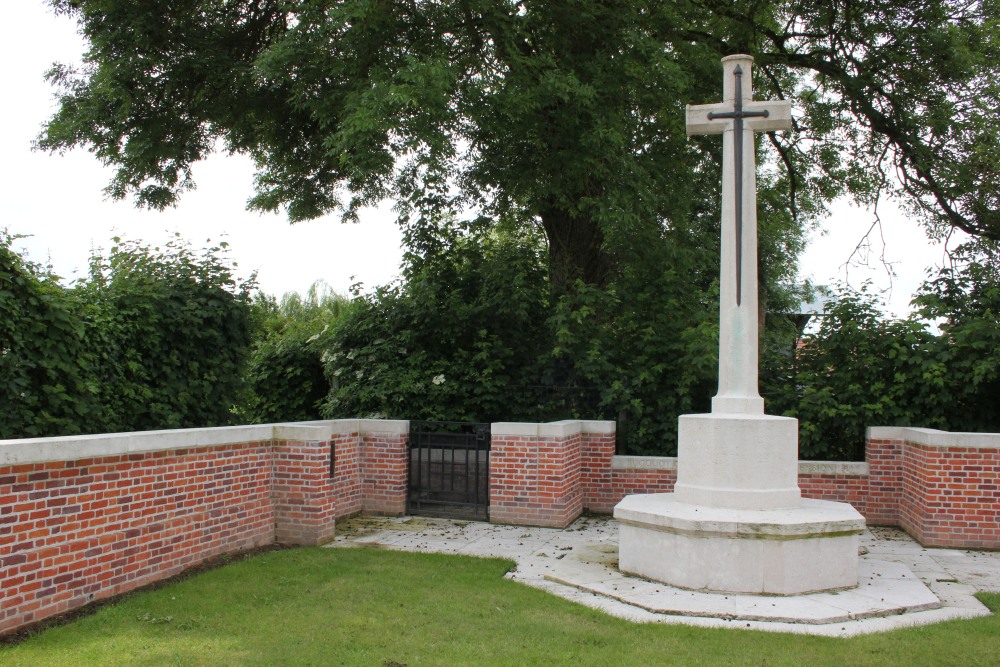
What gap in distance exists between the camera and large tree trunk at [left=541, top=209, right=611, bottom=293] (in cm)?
1334

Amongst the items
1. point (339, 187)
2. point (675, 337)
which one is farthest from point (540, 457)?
point (339, 187)

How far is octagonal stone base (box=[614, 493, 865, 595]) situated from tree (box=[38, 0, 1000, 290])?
480cm

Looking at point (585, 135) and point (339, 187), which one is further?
point (339, 187)

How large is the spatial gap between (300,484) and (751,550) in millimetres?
4411

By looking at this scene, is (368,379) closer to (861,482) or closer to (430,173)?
(430,173)

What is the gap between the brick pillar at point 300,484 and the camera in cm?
814

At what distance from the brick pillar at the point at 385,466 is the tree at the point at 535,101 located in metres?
3.40

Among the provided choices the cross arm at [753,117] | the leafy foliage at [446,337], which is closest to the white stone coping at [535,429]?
the leafy foliage at [446,337]

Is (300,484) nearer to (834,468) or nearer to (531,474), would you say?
(531,474)

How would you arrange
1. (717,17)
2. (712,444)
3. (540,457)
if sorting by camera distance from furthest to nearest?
1. (717,17)
2. (540,457)
3. (712,444)

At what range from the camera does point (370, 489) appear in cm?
1027

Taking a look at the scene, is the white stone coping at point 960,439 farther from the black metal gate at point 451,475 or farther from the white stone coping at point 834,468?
the black metal gate at point 451,475

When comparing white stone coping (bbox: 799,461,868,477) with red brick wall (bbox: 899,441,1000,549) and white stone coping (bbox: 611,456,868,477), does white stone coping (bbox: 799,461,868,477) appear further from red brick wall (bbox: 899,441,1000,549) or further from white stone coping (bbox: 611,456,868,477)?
red brick wall (bbox: 899,441,1000,549)

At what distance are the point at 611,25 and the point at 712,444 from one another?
22.5 feet
